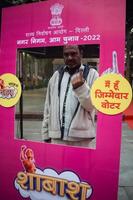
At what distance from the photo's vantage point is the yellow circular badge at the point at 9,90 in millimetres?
3221

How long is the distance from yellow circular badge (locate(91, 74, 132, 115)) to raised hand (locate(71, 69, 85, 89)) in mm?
111

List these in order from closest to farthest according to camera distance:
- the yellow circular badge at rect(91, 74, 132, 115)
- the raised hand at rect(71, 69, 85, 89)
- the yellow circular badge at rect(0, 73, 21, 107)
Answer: the yellow circular badge at rect(91, 74, 132, 115)
the raised hand at rect(71, 69, 85, 89)
the yellow circular badge at rect(0, 73, 21, 107)

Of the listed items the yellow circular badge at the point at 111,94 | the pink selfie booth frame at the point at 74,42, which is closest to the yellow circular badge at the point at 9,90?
the pink selfie booth frame at the point at 74,42

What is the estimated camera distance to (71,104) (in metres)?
3.00

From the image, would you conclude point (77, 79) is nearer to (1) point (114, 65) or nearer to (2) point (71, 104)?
(2) point (71, 104)

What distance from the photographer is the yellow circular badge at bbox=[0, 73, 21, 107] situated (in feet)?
10.6

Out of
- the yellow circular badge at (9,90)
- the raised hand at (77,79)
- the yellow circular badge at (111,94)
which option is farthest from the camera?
the yellow circular badge at (9,90)

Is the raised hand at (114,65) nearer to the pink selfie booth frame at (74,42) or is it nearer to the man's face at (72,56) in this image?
the pink selfie booth frame at (74,42)

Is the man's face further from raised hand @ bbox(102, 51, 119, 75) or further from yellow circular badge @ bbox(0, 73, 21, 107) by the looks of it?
yellow circular badge @ bbox(0, 73, 21, 107)

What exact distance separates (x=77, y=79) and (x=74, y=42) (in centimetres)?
27

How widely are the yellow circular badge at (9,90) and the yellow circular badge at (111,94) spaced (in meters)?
0.68

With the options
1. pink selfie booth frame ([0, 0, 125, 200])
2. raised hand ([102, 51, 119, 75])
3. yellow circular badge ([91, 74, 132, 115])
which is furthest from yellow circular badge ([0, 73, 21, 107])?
raised hand ([102, 51, 119, 75])

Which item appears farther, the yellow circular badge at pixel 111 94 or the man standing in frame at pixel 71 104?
the man standing in frame at pixel 71 104

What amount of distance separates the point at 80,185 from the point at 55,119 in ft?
1.70
